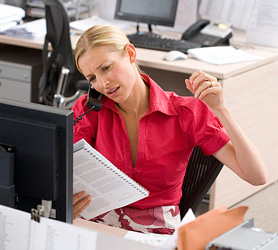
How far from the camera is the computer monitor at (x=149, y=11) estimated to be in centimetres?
336

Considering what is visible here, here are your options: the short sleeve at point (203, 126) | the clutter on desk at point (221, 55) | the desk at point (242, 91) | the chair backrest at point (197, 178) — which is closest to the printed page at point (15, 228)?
the short sleeve at point (203, 126)

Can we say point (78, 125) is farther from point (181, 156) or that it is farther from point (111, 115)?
point (181, 156)

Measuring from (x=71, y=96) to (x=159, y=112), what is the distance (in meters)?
1.64

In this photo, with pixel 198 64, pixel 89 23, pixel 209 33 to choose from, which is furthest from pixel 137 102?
pixel 89 23

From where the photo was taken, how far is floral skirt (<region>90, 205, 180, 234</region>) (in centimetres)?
168

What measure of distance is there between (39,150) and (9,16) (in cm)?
239

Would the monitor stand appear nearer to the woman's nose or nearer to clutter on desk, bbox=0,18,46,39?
the woman's nose

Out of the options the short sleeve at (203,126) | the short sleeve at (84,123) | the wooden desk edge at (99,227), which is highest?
the short sleeve at (203,126)

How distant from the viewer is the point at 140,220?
5.54 feet

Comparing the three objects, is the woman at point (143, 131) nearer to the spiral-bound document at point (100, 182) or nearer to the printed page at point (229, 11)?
the spiral-bound document at point (100, 182)

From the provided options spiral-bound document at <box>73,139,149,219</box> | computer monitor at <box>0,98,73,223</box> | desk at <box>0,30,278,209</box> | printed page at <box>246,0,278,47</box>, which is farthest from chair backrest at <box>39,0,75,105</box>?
computer monitor at <box>0,98,73,223</box>

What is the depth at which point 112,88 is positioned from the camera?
1.61m

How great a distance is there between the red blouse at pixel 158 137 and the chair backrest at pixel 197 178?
95 millimetres

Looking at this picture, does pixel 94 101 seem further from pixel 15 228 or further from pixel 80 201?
pixel 15 228
